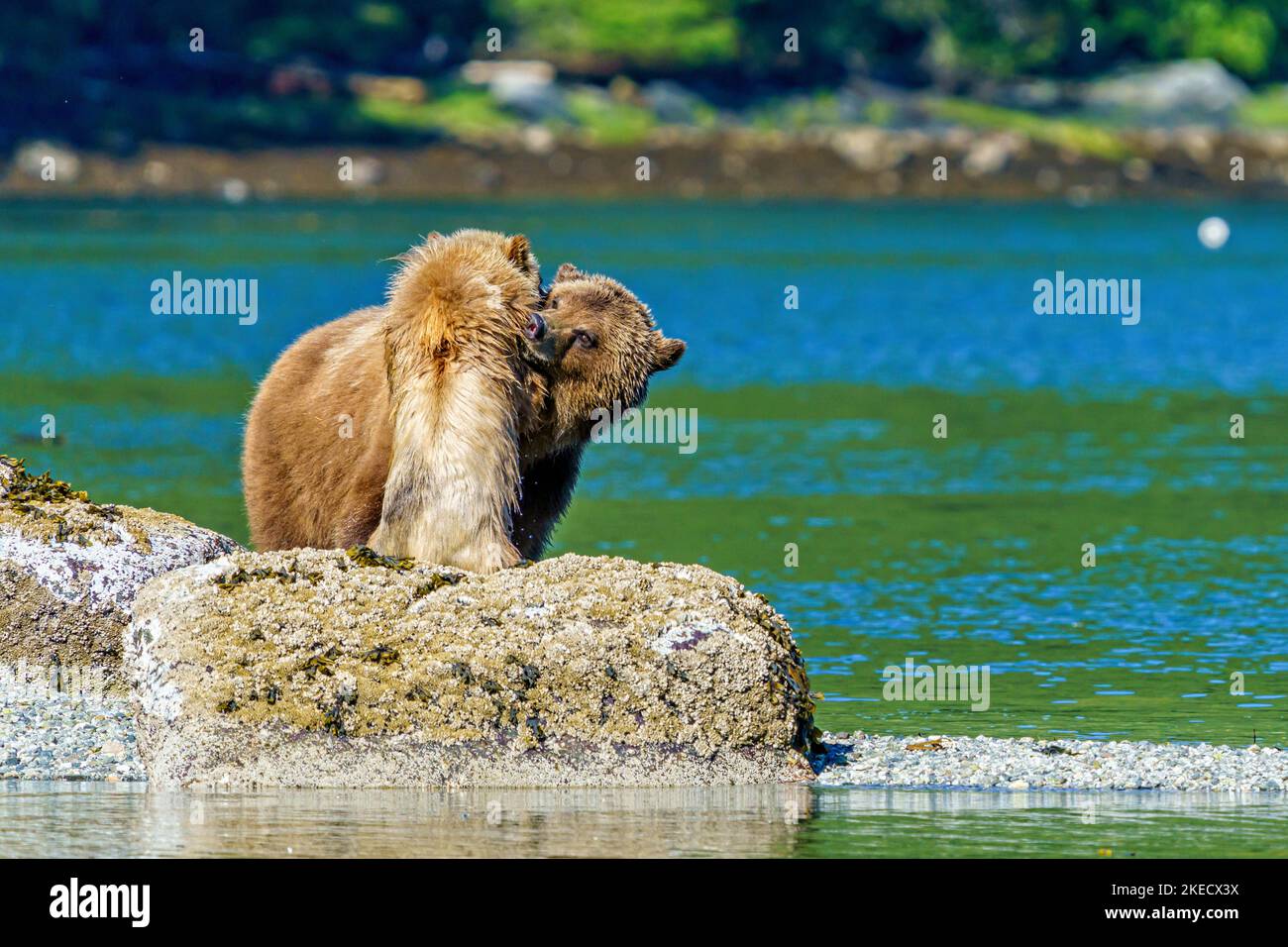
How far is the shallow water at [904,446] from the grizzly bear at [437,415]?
2202 millimetres

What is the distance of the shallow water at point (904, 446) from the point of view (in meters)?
16.0

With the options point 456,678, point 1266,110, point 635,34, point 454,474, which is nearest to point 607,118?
point 635,34

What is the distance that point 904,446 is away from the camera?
29.2 metres

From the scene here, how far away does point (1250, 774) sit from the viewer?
37.8 ft

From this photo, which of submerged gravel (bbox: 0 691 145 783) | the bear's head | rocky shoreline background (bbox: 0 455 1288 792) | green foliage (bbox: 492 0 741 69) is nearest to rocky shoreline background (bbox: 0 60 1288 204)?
green foliage (bbox: 492 0 741 69)

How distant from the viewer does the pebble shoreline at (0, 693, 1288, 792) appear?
11.2 m

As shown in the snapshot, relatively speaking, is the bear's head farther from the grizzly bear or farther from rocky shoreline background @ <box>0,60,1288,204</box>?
rocky shoreline background @ <box>0,60,1288,204</box>

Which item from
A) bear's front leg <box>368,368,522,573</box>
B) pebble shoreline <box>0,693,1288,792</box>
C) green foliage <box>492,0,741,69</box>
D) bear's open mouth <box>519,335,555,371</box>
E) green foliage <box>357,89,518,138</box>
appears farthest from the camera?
green foliage <box>492,0,741,69</box>

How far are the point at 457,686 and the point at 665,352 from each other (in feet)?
7.14

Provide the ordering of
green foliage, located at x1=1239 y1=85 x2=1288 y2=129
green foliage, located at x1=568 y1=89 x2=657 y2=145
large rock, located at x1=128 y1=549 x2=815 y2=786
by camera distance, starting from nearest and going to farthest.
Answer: large rock, located at x1=128 y1=549 x2=815 y2=786 < green foliage, located at x1=568 y1=89 x2=657 y2=145 < green foliage, located at x1=1239 y1=85 x2=1288 y2=129

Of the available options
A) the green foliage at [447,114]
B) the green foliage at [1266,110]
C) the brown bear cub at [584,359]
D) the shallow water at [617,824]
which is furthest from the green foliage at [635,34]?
the shallow water at [617,824]

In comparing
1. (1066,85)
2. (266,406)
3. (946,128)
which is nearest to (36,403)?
(266,406)

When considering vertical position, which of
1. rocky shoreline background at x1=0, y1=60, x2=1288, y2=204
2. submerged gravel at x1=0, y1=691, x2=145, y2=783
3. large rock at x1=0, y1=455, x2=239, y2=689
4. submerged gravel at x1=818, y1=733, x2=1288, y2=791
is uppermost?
rocky shoreline background at x1=0, y1=60, x2=1288, y2=204

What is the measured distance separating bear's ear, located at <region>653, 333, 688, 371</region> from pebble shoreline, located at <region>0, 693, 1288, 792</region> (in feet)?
6.95
